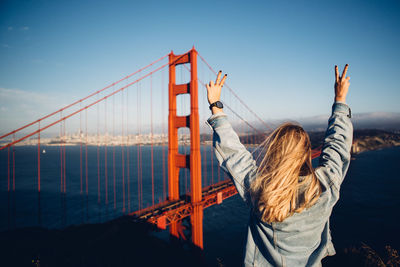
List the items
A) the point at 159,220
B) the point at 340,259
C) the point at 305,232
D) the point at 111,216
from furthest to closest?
the point at 111,216
the point at 340,259
the point at 159,220
the point at 305,232

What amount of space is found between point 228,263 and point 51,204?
22812 mm

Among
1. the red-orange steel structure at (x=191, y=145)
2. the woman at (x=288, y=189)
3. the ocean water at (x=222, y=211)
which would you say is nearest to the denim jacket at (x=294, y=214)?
the woman at (x=288, y=189)

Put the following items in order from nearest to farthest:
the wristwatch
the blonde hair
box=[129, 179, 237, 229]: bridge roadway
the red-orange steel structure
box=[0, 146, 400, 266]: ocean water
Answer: the blonde hair → the wristwatch → box=[129, 179, 237, 229]: bridge roadway → the red-orange steel structure → box=[0, 146, 400, 266]: ocean water

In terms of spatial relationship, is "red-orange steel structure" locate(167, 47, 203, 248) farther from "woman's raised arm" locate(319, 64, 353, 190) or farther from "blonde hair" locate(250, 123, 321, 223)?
"blonde hair" locate(250, 123, 321, 223)

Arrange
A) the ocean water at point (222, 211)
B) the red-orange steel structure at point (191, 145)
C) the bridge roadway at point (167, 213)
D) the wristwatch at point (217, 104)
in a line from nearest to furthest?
the wristwatch at point (217, 104)
the bridge roadway at point (167, 213)
the red-orange steel structure at point (191, 145)
the ocean water at point (222, 211)

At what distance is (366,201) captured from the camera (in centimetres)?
2544

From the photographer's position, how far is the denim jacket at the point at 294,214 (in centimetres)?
80

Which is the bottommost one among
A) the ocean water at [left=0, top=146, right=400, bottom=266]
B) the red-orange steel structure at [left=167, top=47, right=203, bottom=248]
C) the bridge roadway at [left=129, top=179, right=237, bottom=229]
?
the ocean water at [left=0, top=146, right=400, bottom=266]

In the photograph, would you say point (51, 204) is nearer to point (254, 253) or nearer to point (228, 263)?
point (228, 263)

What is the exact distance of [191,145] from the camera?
995 cm

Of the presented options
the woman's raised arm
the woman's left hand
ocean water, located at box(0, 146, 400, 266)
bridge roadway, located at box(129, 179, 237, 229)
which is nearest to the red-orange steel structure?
bridge roadway, located at box(129, 179, 237, 229)

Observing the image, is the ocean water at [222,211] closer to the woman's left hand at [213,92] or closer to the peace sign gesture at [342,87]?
the woman's left hand at [213,92]

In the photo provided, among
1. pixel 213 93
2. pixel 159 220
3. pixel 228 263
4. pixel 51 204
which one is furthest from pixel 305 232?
pixel 51 204

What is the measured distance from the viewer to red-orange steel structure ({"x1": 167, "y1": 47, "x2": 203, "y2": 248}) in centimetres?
964
